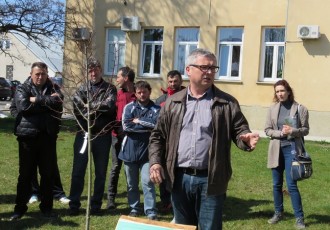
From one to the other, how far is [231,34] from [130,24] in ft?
13.0

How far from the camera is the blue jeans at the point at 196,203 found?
388cm

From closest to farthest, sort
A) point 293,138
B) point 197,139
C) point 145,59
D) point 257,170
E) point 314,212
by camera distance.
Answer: point 197,139 → point 293,138 → point 314,212 → point 257,170 → point 145,59

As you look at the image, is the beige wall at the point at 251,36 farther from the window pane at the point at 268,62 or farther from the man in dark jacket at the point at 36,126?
the man in dark jacket at the point at 36,126

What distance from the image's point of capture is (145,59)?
20438mm

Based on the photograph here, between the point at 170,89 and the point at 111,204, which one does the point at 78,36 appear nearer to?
the point at 170,89

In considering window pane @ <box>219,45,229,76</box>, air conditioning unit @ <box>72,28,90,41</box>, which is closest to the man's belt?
air conditioning unit @ <box>72,28,90,41</box>

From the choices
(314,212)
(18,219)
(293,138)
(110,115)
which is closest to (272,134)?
(293,138)

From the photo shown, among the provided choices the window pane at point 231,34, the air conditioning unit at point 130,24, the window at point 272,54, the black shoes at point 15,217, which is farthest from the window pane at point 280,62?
the black shoes at point 15,217

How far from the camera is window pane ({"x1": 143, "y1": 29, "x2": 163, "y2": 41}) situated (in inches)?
790

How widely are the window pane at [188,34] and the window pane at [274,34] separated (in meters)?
2.68

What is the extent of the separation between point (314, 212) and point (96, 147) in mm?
3043

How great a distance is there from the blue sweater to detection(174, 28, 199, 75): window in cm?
1339

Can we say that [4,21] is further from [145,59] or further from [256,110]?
[256,110]

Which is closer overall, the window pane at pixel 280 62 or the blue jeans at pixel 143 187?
the blue jeans at pixel 143 187
